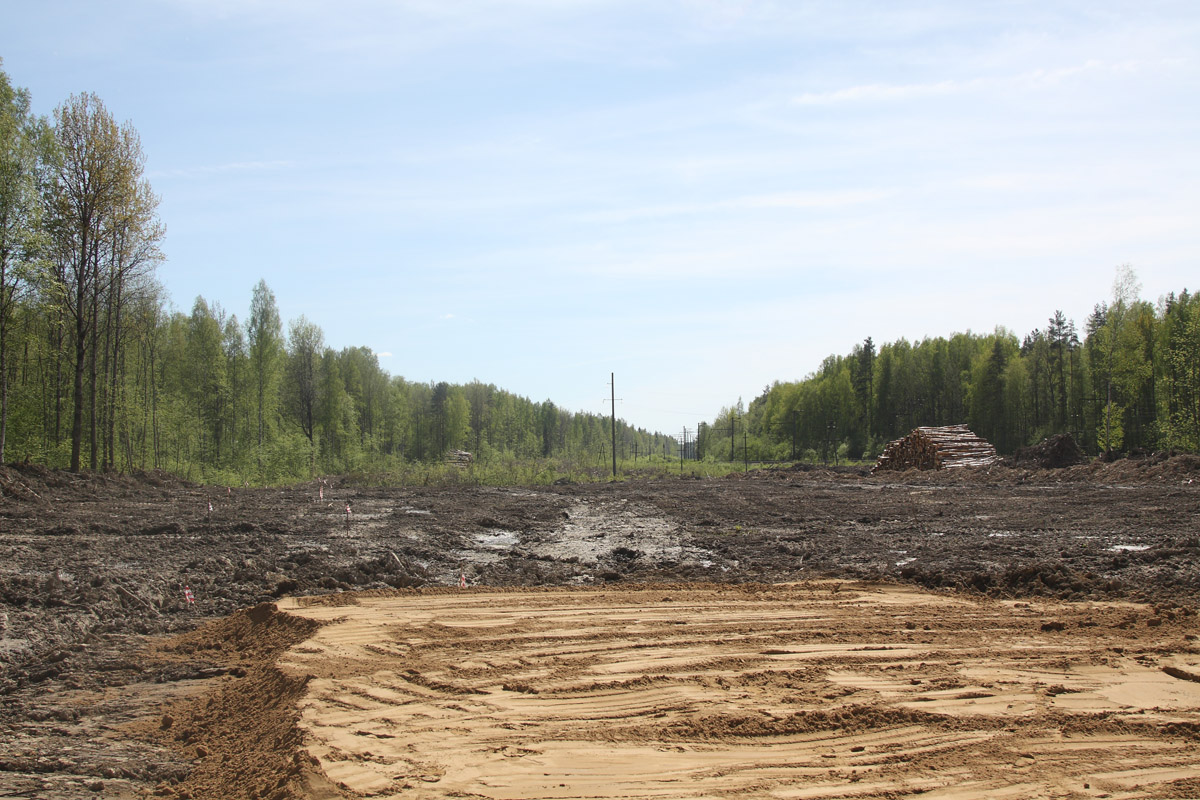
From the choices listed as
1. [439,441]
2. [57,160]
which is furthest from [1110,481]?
[439,441]

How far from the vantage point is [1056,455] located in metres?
36.2

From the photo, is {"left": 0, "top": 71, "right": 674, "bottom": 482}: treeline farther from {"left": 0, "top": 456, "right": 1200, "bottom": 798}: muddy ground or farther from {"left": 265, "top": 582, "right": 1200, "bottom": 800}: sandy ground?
{"left": 265, "top": 582, "right": 1200, "bottom": 800}: sandy ground

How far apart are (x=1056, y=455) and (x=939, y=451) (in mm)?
7044

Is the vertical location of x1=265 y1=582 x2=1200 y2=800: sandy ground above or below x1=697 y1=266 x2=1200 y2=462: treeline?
below

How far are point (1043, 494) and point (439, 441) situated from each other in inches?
2902

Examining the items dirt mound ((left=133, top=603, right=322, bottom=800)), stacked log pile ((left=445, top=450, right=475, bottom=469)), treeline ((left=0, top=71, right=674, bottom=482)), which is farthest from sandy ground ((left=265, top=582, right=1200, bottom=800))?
stacked log pile ((left=445, top=450, right=475, bottom=469))

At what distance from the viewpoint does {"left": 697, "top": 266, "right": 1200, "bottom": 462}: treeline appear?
149 ft

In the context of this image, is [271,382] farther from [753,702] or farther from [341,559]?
[753,702]

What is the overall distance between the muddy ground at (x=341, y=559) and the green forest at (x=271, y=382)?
7.45m

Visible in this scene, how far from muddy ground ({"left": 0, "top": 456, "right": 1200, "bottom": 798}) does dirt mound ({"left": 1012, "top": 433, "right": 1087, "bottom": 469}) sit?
890 cm

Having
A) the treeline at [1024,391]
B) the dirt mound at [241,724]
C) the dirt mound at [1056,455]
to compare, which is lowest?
the dirt mound at [241,724]

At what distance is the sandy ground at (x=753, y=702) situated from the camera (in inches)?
178

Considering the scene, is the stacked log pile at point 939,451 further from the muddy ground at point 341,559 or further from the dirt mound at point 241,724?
the dirt mound at point 241,724

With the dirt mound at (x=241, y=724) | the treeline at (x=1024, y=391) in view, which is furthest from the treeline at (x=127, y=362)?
the treeline at (x=1024, y=391)
